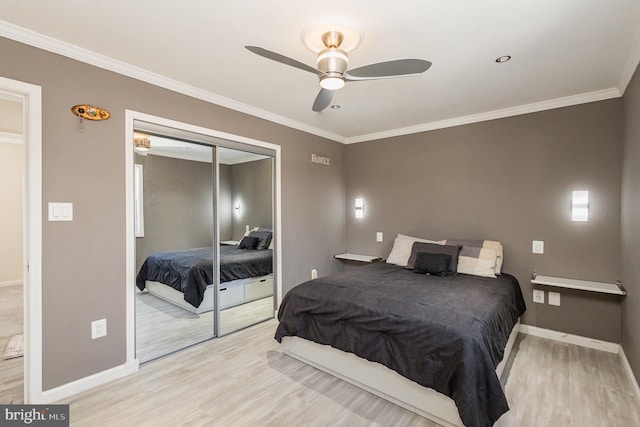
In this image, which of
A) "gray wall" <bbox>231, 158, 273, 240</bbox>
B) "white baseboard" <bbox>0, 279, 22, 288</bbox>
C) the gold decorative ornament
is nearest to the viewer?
the gold decorative ornament

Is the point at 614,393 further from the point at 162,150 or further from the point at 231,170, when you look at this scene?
the point at 162,150

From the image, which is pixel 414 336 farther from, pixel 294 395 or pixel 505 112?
pixel 505 112

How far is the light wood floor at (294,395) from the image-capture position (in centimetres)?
200

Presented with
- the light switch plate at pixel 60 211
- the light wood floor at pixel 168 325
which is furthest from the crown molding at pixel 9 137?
the light wood floor at pixel 168 325

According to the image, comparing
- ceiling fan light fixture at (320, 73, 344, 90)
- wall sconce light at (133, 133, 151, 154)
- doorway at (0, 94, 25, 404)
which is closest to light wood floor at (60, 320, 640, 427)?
wall sconce light at (133, 133, 151, 154)

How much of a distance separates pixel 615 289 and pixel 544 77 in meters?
2.08

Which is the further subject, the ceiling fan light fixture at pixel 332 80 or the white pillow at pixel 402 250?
the white pillow at pixel 402 250

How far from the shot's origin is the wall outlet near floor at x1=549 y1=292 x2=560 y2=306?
3254 millimetres

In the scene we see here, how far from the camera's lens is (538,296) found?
336 centimetres

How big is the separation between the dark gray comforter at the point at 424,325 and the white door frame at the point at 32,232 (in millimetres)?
1775

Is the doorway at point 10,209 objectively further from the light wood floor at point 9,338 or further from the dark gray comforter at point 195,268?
the dark gray comforter at point 195,268

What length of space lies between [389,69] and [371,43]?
0.37m

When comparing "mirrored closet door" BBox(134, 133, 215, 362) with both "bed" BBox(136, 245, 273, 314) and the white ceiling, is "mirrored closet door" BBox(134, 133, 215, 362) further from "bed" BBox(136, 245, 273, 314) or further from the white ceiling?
the white ceiling

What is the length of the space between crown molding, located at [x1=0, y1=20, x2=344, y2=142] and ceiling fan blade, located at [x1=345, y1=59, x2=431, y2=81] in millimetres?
1744
